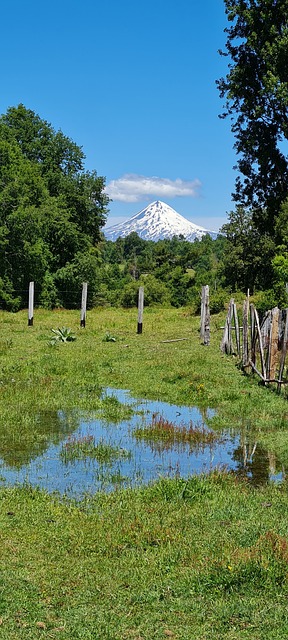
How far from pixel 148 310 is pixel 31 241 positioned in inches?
482

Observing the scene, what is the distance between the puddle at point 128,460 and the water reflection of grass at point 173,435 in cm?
4

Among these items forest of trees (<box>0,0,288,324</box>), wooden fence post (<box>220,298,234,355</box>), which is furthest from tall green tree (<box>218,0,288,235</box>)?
wooden fence post (<box>220,298,234,355</box>)

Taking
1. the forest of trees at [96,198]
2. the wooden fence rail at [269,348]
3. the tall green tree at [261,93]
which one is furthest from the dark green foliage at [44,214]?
the wooden fence rail at [269,348]

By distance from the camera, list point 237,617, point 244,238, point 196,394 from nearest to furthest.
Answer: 1. point 237,617
2. point 196,394
3. point 244,238

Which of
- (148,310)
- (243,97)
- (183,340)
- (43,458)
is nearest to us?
(43,458)

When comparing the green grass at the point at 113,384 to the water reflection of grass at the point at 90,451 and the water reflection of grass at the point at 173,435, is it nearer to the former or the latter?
the water reflection of grass at the point at 90,451

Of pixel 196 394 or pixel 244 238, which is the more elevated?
pixel 244 238

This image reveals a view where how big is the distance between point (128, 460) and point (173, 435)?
6.04 ft

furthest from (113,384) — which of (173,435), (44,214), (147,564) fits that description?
(44,214)

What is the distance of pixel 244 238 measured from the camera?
2394 inches

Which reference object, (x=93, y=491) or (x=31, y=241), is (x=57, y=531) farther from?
(x=31, y=241)

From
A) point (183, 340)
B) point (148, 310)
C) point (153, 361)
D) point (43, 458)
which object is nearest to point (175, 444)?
point (43, 458)

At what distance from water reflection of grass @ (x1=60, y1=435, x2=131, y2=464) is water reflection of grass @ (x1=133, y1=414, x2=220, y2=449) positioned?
0.94 metres

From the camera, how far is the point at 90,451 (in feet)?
37.1
